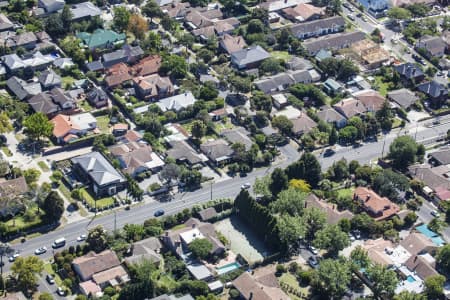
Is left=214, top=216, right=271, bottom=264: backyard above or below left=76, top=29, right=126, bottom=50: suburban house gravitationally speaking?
below

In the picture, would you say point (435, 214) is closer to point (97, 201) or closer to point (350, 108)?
point (350, 108)

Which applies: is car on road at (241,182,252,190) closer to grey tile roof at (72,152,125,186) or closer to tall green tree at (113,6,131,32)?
grey tile roof at (72,152,125,186)

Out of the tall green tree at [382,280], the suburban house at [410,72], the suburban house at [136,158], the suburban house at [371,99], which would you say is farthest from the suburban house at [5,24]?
the tall green tree at [382,280]

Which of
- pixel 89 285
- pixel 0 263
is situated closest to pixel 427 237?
pixel 89 285

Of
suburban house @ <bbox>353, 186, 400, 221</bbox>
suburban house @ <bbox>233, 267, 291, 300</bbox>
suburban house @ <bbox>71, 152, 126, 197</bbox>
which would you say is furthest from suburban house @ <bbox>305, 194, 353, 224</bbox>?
suburban house @ <bbox>71, 152, 126, 197</bbox>

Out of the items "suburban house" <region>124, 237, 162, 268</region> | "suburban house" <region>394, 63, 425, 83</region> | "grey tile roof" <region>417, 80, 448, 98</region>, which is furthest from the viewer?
"suburban house" <region>394, 63, 425, 83</region>

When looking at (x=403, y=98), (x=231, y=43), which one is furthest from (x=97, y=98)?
(x=403, y=98)
